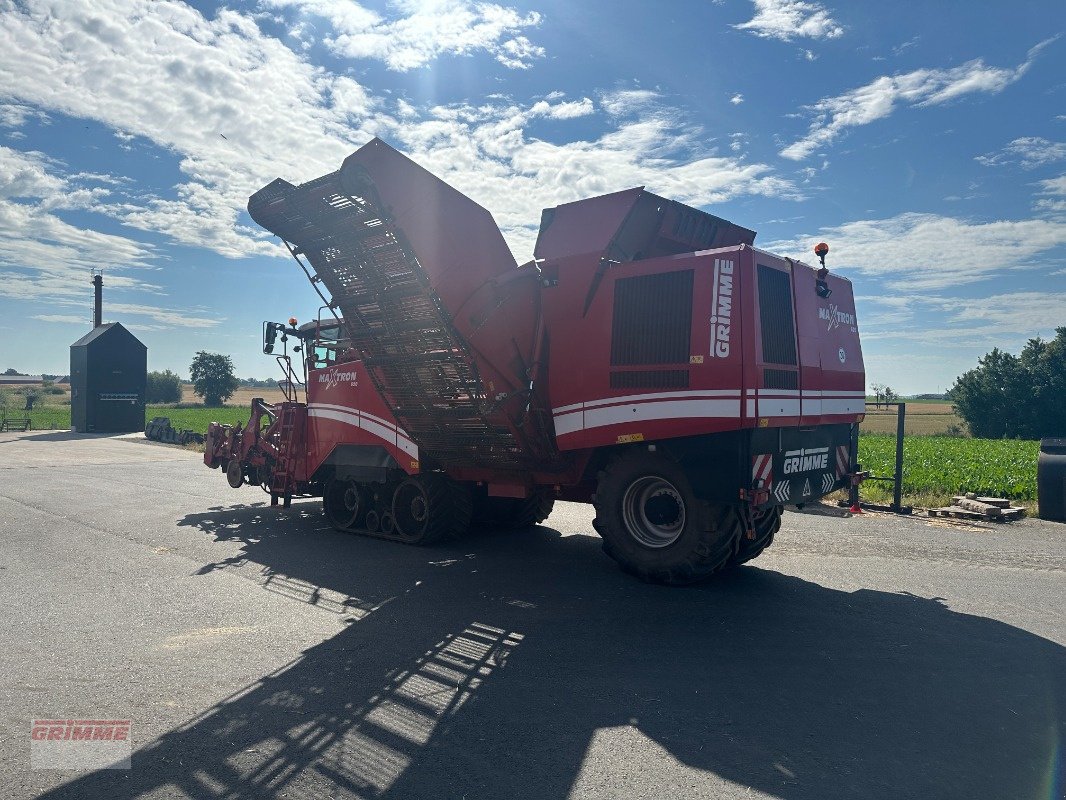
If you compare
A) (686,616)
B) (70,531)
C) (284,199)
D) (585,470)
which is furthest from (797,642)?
(70,531)

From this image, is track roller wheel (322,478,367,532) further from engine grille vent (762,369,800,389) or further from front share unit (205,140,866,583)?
engine grille vent (762,369,800,389)

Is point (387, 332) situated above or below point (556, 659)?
above

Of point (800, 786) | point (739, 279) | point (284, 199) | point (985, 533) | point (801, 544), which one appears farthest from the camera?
point (985, 533)

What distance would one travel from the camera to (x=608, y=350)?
6770 mm

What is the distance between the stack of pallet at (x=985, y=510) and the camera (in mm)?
10539

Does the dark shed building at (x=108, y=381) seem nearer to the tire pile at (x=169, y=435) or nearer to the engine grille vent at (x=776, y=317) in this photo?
the tire pile at (x=169, y=435)

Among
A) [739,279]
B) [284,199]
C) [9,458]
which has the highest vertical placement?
[284,199]

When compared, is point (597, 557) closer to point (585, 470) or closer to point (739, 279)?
point (585, 470)

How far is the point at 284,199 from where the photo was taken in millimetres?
6969

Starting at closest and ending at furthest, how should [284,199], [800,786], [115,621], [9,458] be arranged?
1. [800,786]
2. [115,621]
3. [284,199]
4. [9,458]

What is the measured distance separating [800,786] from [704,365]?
3.58 metres

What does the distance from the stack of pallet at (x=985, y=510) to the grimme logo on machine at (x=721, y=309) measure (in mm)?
6884

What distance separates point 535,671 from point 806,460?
3.66m

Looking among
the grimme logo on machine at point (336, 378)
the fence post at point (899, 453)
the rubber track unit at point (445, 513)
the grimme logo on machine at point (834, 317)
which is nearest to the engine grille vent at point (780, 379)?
the grimme logo on machine at point (834, 317)
